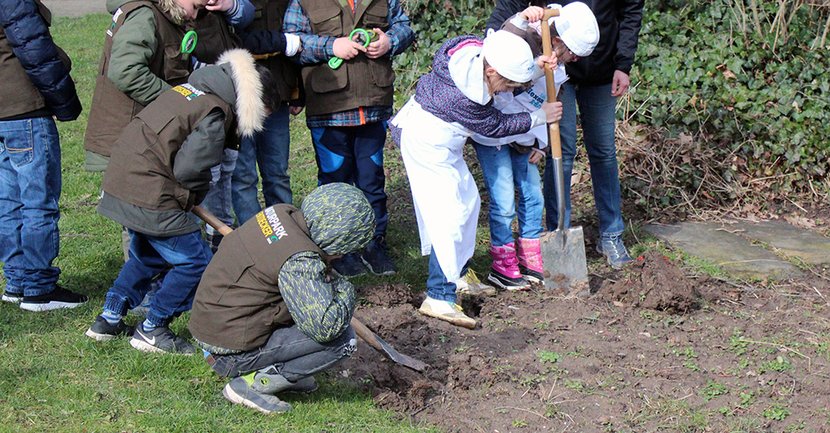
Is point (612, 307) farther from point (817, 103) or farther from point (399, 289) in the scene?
point (817, 103)

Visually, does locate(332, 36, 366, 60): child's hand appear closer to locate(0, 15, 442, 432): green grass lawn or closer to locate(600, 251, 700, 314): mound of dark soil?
locate(0, 15, 442, 432): green grass lawn

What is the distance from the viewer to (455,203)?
523 cm

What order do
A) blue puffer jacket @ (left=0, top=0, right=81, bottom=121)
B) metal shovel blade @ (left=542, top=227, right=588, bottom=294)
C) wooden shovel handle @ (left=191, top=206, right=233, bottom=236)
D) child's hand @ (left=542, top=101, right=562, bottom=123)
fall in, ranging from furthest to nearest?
1. metal shovel blade @ (left=542, top=227, right=588, bottom=294)
2. child's hand @ (left=542, top=101, right=562, bottom=123)
3. blue puffer jacket @ (left=0, top=0, right=81, bottom=121)
4. wooden shovel handle @ (left=191, top=206, right=233, bottom=236)

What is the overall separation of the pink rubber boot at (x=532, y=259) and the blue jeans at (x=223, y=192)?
5.74ft

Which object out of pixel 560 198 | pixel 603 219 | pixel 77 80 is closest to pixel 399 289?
pixel 560 198

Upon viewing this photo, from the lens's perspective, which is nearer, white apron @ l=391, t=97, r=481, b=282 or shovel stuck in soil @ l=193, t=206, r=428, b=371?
shovel stuck in soil @ l=193, t=206, r=428, b=371

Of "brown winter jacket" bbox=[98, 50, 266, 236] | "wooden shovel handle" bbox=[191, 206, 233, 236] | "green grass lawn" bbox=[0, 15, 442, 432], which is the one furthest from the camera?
"wooden shovel handle" bbox=[191, 206, 233, 236]

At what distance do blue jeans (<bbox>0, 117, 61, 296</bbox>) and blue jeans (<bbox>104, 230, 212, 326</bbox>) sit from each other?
2.23 feet

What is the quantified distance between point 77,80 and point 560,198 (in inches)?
271

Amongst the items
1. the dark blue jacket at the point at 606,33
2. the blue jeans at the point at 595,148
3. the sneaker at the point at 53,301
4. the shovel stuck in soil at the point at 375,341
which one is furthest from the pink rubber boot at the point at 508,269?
the sneaker at the point at 53,301

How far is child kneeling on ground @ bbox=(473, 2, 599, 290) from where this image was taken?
520cm

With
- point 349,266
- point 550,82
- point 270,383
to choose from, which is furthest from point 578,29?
point 270,383

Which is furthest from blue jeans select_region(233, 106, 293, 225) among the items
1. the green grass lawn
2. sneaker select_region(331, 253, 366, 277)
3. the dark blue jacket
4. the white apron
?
the dark blue jacket

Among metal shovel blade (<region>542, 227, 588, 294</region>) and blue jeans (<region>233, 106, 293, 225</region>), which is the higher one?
blue jeans (<region>233, 106, 293, 225</region>)
